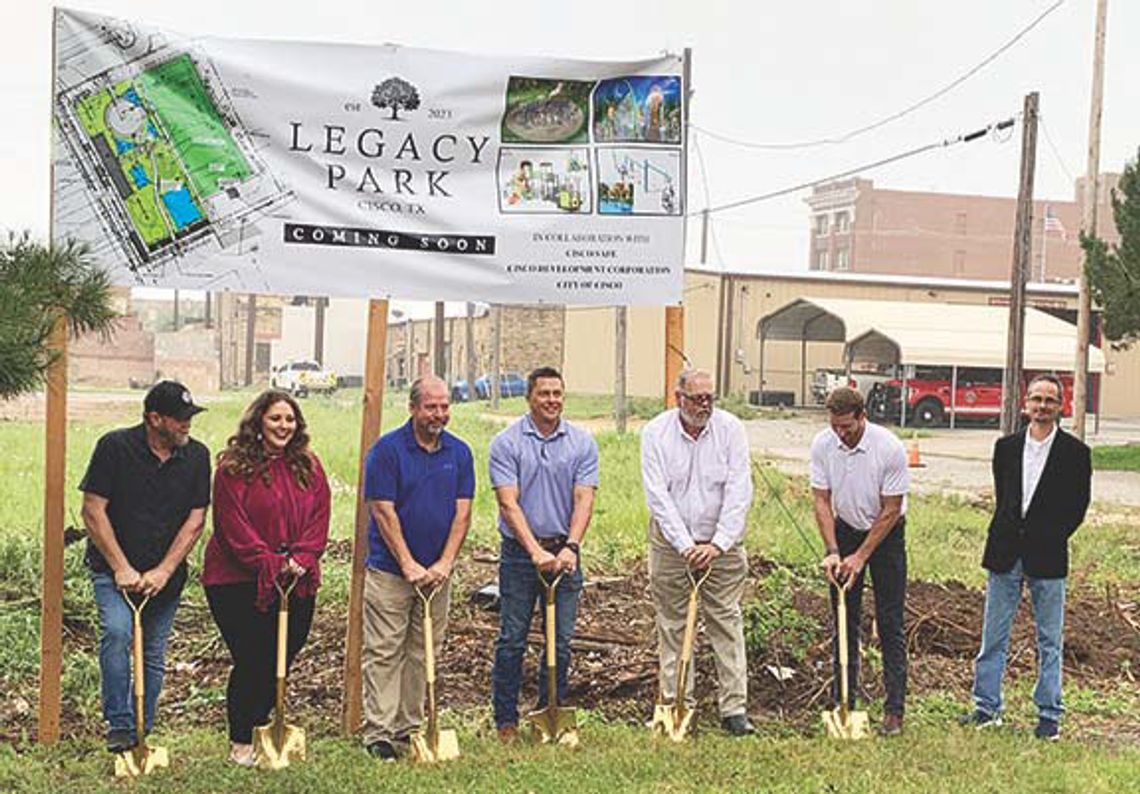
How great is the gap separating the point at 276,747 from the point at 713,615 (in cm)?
217

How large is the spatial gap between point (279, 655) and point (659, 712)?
1.82 metres

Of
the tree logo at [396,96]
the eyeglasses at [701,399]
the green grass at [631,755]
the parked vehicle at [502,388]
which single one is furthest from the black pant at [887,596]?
the parked vehicle at [502,388]

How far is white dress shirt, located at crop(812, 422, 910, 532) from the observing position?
6609 millimetres

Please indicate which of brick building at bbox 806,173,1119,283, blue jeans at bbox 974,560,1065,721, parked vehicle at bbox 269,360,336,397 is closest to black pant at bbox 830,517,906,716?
blue jeans at bbox 974,560,1065,721

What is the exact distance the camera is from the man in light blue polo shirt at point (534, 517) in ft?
20.5

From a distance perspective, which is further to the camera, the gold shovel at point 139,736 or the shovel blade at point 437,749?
the shovel blade at point 437,749

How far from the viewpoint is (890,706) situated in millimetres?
6555

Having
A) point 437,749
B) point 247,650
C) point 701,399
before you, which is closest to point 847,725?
point 701,399

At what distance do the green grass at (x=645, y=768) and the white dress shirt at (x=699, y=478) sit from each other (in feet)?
3.30

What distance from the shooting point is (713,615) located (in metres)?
6.59

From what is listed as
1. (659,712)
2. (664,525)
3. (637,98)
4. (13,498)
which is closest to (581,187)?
(637,98)

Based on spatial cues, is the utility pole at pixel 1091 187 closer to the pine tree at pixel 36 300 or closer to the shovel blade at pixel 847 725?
the shovel blade at pixel 847 725

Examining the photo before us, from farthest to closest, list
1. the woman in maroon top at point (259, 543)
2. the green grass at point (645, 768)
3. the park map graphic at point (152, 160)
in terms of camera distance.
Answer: the park map graphic at point (152, 160), the woman in maroon top at point (259, 543), the green grass at point (645, 768)

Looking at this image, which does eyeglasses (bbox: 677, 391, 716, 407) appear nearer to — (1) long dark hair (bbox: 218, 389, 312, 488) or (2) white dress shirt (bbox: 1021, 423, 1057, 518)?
(2) white dress shirt (bbox: 1021, 423, 1057, 518)
